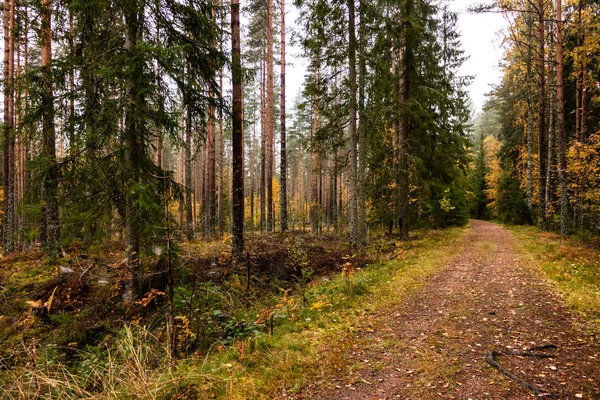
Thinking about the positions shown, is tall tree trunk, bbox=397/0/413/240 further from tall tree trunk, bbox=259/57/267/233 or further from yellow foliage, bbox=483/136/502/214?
yellow foliage, bbox=483/136/502/214

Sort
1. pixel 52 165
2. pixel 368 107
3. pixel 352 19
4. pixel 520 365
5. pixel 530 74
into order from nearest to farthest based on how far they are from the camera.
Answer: pixel 520 365 → pixel 52 165 → pixel 352 19 → pixel 368 107 → pixel 530 74

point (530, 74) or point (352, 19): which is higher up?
point (530, 74)

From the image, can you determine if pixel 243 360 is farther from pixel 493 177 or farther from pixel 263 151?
pixel 493 177

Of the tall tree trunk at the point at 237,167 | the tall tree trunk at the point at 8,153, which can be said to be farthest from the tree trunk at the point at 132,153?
the tall tree trunk at the point at 8,153

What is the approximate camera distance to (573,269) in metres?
7.83

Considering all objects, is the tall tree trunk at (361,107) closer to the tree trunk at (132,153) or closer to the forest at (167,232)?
the forest at (167,232)

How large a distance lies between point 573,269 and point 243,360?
350 inches

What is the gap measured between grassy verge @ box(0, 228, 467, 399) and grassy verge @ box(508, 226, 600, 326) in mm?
3016

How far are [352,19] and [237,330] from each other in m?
10.9

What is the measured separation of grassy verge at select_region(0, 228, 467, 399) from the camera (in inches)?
128

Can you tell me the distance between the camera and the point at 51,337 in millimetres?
5324

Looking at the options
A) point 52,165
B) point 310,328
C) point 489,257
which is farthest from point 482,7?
point 52,165

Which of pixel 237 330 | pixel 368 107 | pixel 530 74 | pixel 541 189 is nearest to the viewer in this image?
pixel 237 330

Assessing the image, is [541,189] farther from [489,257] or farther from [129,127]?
[129,127]
